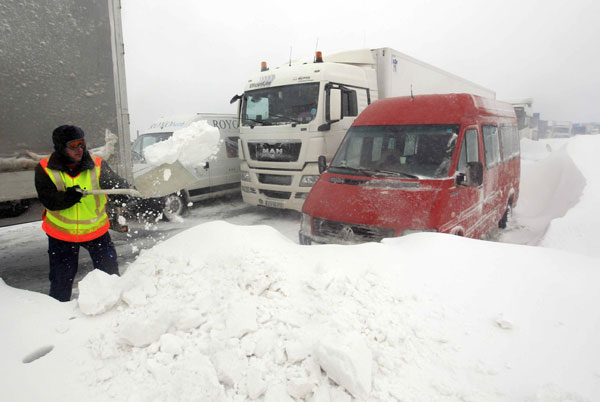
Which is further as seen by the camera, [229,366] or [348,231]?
[348,231]

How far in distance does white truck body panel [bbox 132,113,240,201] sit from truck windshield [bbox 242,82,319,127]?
52.9 inches

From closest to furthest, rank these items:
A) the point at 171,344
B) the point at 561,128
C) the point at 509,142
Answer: the point at 171,344, the point at 509,142, the point at 561,128

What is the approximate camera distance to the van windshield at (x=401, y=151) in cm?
429

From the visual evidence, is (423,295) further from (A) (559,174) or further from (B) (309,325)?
(A) (559,174)

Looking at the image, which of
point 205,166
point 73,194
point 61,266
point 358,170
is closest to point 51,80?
A: point 73,194

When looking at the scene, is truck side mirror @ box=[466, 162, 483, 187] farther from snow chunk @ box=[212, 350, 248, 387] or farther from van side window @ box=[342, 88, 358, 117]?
van side window @ box=[342, 88, 358, 117]

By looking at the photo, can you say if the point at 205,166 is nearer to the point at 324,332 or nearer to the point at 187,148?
the point at 187,148

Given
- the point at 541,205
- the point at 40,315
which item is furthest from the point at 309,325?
the point at 541,205

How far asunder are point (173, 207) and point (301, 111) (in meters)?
3.67

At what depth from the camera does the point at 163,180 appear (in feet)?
13.4

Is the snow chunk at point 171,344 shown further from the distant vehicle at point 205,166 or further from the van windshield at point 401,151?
the distant vehicle at point 205,166

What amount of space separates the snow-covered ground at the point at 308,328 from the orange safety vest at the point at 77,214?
2.43 ft

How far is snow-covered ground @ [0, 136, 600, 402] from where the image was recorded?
6.12 ft

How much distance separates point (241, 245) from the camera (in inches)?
109
